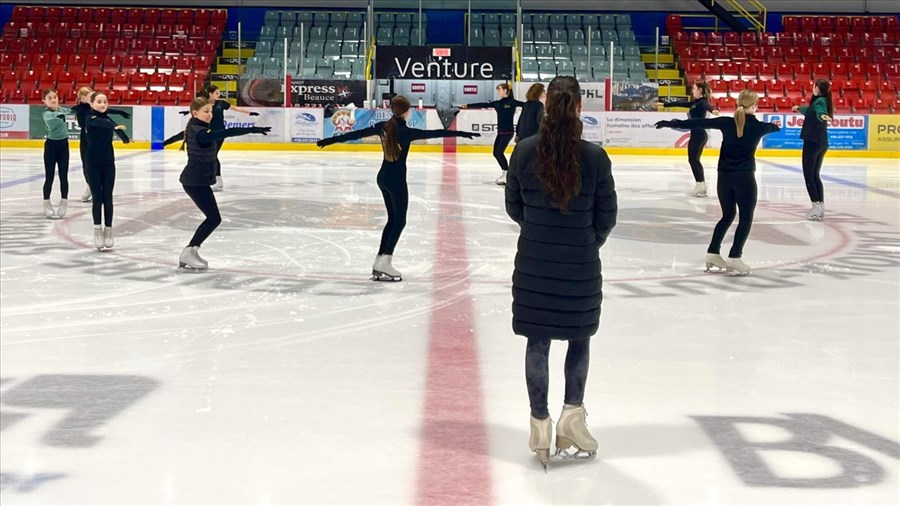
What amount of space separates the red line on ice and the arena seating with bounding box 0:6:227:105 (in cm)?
2285

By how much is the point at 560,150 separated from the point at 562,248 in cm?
38

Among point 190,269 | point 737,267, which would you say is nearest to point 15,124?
point 190,269

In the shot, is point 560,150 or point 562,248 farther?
point 562,248

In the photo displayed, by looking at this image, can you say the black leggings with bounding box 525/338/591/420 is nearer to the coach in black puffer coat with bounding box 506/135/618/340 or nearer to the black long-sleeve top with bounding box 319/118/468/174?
the coach in black puffer coat with bounding box 506/135/618/340

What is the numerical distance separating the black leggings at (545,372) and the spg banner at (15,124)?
25.3 metres

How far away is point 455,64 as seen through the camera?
30578 millimetres

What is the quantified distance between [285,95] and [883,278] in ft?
67.6

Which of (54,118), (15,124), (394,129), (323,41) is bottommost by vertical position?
(394,129)

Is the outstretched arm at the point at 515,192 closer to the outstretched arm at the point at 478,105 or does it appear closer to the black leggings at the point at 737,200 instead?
the black leggings at the point at 737,200


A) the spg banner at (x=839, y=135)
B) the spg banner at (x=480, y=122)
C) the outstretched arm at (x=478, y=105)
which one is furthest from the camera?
the spg banner at (x=839, y=135)

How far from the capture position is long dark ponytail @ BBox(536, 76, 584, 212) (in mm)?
4324

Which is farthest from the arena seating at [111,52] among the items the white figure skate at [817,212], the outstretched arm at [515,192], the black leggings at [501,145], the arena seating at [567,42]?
the outstretched arm at [515,192]

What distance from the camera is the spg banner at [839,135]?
27516 mm

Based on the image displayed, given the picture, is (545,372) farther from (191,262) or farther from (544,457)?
(191,262)
